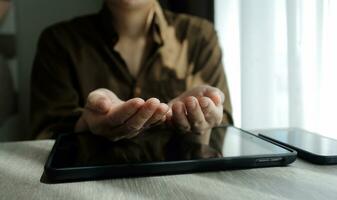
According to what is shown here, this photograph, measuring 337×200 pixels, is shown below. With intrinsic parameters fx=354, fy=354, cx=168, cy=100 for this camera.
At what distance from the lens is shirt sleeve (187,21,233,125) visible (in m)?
0.91

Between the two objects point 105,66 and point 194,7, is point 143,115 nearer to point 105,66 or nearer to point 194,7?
point 105,66

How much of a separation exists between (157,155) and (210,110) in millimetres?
123

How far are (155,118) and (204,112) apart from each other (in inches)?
3.4

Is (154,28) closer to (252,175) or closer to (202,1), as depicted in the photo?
(202,1)

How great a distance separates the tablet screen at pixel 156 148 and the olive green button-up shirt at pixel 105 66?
356mm

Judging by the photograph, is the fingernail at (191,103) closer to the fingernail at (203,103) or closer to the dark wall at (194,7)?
the fingernail at (203,103)

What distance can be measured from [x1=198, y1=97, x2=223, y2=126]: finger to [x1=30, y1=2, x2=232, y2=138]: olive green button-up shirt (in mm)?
331

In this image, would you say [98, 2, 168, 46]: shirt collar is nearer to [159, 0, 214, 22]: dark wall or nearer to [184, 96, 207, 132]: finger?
[159, 0, 214, 22]: dark wall

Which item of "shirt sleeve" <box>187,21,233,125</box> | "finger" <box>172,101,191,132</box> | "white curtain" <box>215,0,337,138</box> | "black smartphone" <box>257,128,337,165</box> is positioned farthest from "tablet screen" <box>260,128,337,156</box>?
"shirt sleeve" <box>187,21,233,125</box>

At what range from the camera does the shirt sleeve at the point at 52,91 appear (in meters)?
0.77

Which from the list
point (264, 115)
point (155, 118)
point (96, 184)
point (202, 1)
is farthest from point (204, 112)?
point (202, 1)

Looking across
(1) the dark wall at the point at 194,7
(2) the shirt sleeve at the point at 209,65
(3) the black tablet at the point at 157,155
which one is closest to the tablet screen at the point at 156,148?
(3) the black tablet at the point at 157,155

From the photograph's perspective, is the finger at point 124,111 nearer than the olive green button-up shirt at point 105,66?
Yes

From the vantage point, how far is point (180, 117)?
0.44m
